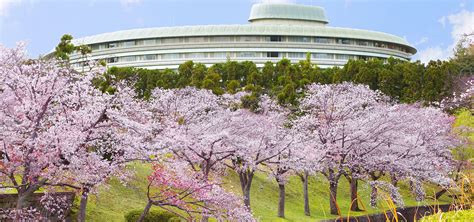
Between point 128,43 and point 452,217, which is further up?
point 128,43

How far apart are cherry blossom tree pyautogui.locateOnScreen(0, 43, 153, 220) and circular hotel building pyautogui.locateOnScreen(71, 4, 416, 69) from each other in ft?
252

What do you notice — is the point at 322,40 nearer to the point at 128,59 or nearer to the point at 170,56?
the point at 170,56

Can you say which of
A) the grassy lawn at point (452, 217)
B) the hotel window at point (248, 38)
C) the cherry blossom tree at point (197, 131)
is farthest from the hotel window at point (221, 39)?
the grassy lawn at point (452, 217)

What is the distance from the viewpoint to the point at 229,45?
96188 millimetres

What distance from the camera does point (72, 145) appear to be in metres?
15.9

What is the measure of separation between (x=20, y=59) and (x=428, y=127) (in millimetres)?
24523

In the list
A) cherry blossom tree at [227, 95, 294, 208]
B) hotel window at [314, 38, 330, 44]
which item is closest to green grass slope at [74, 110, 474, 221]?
cherry blossom tree at [227, 95, 294, 208]

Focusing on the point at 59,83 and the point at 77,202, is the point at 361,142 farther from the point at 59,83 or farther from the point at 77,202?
the point at 59,83

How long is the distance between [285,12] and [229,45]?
21927 mm

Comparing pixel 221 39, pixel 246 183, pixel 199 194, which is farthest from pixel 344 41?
pixel 199 194

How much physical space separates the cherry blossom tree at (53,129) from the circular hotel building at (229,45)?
252 ft

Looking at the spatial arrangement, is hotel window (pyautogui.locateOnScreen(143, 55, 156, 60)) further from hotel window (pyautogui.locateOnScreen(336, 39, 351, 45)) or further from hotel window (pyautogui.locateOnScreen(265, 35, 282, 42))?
hotel window (pyautogui.locateOnScreen(336, 39, 351, 45))

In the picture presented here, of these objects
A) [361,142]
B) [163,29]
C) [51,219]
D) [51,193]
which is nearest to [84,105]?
[51,193]

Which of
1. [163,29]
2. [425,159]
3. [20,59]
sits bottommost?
[425,159]
